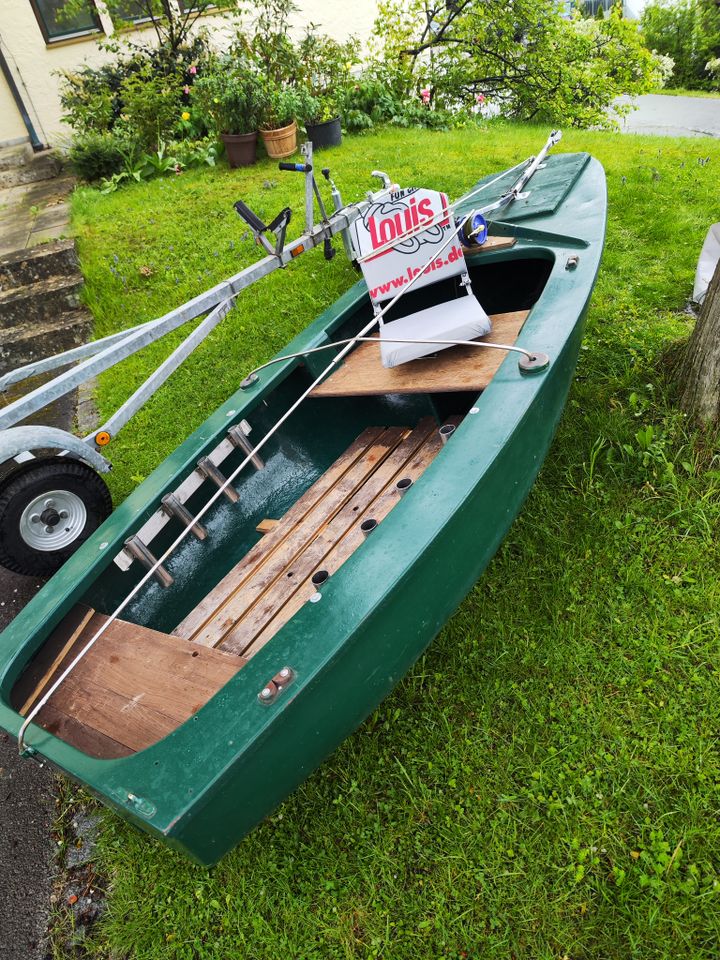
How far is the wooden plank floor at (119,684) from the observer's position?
79.6 inches

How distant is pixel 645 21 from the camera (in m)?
19.0

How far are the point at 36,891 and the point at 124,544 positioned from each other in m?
A: 1.32

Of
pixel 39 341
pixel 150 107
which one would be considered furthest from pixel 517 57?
pixel 39 341

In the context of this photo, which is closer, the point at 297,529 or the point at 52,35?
the point at 297,529

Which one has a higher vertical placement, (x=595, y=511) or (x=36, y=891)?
(x=595, y=511)

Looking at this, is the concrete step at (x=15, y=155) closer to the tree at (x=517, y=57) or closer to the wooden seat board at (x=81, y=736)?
the tree at (x=517, y=57)

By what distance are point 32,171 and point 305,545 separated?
28.5 ft

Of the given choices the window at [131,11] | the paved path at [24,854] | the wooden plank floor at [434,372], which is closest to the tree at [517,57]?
the window at [131,11]

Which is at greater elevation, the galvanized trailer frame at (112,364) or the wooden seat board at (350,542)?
the galvanized trailer frame at (112,364)

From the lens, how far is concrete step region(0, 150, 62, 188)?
8664mm

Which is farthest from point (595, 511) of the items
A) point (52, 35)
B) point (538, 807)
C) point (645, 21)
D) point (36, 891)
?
point (645, 21)

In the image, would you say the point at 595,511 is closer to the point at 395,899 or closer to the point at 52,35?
the point at 395,899

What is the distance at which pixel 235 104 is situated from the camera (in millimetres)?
7539

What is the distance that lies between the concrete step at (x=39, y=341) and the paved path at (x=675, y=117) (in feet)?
28.2
